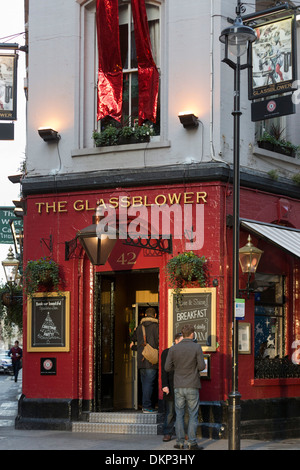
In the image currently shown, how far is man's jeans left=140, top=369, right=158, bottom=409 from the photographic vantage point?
15.5 metres

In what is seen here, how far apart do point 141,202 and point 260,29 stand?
148 inches

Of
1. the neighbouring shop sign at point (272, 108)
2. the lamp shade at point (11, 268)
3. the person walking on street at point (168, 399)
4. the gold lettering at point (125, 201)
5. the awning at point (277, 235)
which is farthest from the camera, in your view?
the lamp shade at point (11, 268)

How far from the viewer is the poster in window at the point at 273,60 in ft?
46.6

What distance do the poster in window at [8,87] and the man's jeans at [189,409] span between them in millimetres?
6438

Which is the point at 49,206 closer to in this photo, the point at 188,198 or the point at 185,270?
the point at 188,198

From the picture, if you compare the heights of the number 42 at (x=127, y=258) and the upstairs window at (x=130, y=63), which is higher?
the upstairs window at (x=130, y=63)

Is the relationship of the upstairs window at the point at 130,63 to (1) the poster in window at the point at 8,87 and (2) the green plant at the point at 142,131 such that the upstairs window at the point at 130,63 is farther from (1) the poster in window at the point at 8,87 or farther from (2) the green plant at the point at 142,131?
(1) the poster in window at the point at 8,87

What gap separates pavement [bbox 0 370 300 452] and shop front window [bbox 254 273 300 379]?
145 cm

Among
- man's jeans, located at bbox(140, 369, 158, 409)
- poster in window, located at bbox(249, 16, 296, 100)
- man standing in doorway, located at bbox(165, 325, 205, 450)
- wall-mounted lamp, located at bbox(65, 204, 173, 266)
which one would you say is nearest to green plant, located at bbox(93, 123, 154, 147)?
wall-mounted lamp, located at bbox(65, 204, 173, 266)

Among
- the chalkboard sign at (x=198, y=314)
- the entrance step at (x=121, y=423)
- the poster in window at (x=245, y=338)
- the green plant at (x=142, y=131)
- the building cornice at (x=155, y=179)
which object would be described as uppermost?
the green plant at (x=142, y=131)

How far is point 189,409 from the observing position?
12805 mm

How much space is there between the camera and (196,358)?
1284 centimetres

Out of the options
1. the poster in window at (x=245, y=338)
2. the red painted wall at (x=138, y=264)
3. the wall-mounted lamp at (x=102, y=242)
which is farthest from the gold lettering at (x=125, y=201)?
the poster in window at (x=245, y=338)
